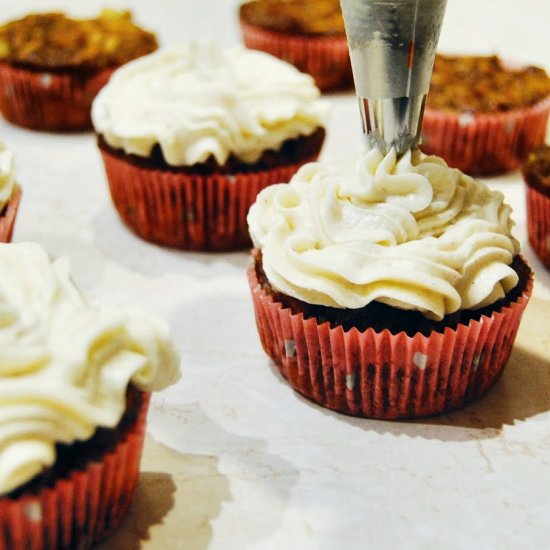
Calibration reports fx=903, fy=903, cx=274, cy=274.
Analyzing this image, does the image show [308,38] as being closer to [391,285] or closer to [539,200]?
[539,200]

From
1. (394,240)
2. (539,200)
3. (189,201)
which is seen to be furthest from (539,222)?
(189,201)

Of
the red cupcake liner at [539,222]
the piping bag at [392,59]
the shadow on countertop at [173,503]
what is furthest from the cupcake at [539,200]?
the shadow on countertop at [173,503]

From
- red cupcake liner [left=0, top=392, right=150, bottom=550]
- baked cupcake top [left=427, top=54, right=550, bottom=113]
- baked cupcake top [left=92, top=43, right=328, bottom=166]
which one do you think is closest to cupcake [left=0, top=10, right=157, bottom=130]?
baked cupcake top [left=92, top=43, right=328, bottom=166]

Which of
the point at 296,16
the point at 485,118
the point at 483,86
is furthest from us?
the point at 296,16

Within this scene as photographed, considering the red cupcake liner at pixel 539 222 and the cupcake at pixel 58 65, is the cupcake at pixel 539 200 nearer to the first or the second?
the red cupcake liner at pixel 539 222

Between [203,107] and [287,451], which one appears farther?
[203,107]

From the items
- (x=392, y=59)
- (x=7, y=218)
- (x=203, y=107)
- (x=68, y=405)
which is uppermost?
(x=392, y=59)

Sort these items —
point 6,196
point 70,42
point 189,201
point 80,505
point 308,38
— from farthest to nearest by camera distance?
point 308,38 < point 70,42 < point 189,201 < point 6,196 < point 80,505

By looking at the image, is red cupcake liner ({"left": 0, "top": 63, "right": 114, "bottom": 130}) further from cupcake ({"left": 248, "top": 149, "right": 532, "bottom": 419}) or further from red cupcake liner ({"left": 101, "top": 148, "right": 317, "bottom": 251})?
cupcake ({"left": 248, "top": 149, "right": 532, "bottom": 419})
